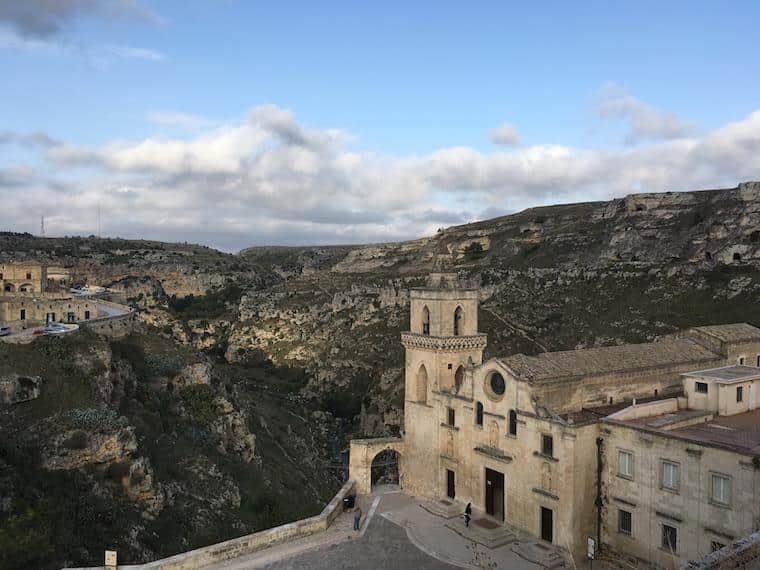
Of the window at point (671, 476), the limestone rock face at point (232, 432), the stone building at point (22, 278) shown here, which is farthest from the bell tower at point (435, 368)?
the stone building at point (22, 278)

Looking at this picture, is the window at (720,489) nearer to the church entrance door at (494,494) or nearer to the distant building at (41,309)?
the church entrance door at (494,494)

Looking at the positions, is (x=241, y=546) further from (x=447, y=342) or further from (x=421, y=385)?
(x=447, y=342)

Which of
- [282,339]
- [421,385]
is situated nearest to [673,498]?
[421,385]

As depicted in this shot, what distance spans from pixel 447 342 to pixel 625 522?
10.9 metres

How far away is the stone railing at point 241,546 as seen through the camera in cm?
2095

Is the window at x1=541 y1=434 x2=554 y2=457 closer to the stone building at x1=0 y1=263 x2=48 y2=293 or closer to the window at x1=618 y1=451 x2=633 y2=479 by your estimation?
the window at x1=618 y1=451 x2=633 y2=479

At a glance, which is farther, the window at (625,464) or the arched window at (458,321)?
the arched window at (458,321)

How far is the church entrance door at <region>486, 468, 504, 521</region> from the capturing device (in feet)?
87.4

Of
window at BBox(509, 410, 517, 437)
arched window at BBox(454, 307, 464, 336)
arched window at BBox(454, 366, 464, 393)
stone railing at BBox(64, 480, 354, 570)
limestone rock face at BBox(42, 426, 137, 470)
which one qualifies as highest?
arched window at BBox(454, 307, 464, 336)

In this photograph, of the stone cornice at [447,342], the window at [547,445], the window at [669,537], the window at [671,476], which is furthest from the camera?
the stone cornice at [447,342]

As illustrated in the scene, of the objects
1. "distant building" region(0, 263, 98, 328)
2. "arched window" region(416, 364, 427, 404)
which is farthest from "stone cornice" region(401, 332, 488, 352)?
"distant building" region(0, 263, 98, 328)

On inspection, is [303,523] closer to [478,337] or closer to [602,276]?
[478,337]

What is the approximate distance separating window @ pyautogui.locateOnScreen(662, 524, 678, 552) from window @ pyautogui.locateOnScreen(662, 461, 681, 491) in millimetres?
1430

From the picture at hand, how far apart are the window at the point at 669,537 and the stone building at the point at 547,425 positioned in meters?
0.23
